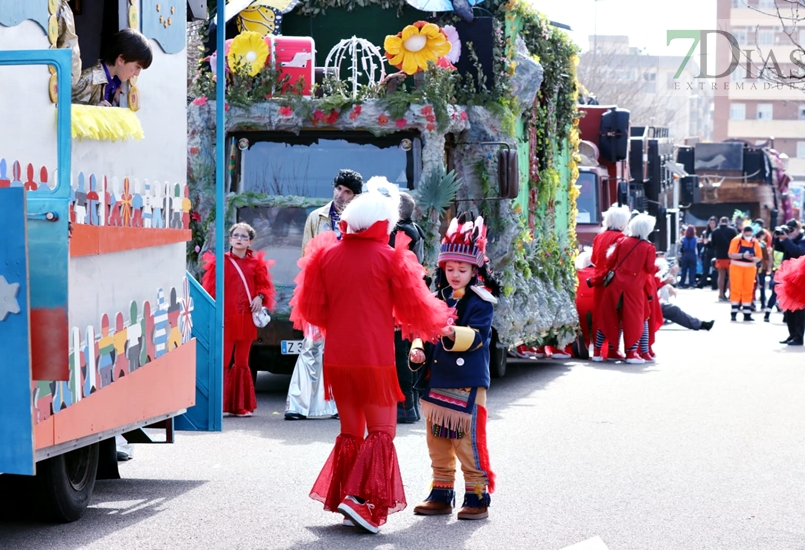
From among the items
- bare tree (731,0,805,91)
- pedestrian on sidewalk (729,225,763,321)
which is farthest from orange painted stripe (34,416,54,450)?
pedestrian on sidewalk (729,225,763,321)

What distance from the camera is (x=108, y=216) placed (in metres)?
7.10

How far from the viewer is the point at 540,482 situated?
8.90 meters

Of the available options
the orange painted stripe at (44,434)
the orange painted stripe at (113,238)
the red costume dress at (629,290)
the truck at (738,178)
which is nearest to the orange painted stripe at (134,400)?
the orange painted stripe at (44,434)

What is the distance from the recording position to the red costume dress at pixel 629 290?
17.5 m

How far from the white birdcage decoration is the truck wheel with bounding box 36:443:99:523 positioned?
5.97 metres

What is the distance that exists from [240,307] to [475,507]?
471cm

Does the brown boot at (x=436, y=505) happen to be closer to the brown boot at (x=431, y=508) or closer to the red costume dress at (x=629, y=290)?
the brown boot at (x=431, y=508)

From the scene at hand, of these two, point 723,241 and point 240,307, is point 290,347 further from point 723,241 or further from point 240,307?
point 723,241

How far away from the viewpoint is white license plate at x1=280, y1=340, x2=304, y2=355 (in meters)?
12.7

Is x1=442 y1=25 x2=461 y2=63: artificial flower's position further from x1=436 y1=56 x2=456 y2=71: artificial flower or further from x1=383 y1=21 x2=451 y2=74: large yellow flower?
x1=383 y1=21 x2=451 y2=74: large yellow flower

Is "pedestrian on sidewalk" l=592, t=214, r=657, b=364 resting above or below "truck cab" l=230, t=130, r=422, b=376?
below

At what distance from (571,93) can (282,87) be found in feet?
17.4

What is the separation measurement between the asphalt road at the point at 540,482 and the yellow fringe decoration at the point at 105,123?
193 centimetres

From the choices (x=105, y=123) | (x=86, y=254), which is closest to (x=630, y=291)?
(x=105, y=123)
